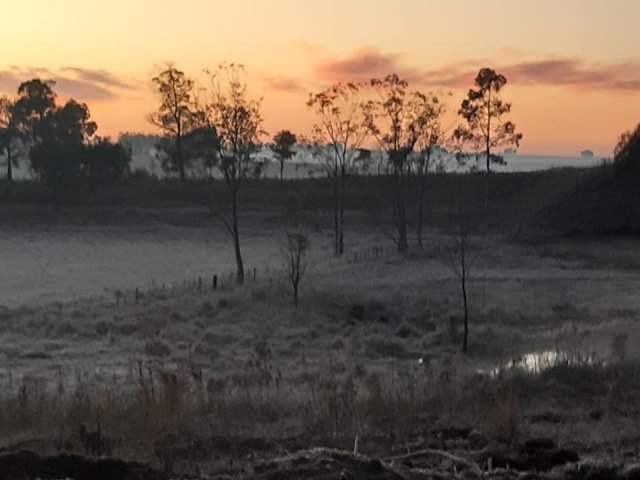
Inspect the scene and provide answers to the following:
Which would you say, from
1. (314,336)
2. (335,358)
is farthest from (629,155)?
(335,358)

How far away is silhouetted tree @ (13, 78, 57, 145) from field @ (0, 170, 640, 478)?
42.6 feet

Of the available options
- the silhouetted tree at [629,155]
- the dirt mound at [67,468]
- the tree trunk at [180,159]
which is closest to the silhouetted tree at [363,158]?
the silhouetted tree at [629,155]

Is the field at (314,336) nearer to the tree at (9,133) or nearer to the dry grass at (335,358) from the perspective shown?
the dry grass at (335,358)

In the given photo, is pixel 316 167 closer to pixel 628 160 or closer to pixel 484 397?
pixel 628 160

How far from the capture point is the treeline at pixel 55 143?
245 feet

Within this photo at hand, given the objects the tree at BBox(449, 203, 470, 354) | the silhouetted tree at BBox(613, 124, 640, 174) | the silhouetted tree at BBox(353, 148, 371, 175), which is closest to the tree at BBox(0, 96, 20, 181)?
the silhouetted tree at BBox(353, 148, 371, 175)

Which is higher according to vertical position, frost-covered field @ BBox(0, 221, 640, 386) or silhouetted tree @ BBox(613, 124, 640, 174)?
silhouetted tree @ BBox(613, 124, 640, 174)

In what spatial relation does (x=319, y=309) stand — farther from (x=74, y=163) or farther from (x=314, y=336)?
(x=74, y=163)

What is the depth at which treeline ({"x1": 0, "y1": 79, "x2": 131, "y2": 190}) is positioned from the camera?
Result: 2938 inches

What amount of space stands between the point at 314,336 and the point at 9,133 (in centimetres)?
6663

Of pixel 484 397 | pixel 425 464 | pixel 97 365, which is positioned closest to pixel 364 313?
pixel 97 365

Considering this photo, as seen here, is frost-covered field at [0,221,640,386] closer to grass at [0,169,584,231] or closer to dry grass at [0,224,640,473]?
dry grass at [0,224,640,473]

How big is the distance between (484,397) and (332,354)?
48.7ft

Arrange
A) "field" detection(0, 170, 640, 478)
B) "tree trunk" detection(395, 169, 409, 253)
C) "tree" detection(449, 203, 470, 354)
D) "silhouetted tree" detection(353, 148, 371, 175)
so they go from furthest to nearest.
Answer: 1. "silhouetted tree" detection(353, 148, 371, 175)
2. "tree trunk" detection(395, 169, 409, 253)
3. "tree" detection(449, 203, 470, 354)
4. "field" detection(0, 170, 640, 478)
